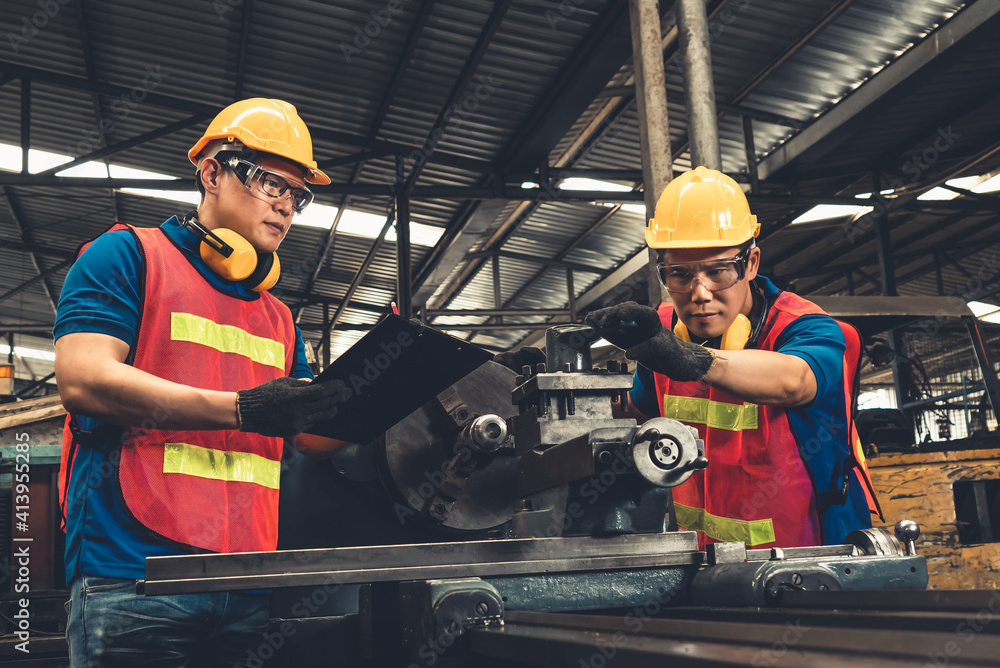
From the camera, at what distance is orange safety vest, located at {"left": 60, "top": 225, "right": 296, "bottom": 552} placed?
1426 mm

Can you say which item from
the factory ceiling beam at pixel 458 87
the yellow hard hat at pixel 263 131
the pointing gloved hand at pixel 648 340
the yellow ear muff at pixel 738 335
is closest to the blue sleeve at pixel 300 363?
the yellow hard hat at pixel 263 131

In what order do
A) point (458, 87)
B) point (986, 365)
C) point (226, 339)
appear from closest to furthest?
point (226, 339) < point (986, 365) < point (458, 87)

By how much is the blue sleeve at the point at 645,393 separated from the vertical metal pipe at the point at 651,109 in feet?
4.73

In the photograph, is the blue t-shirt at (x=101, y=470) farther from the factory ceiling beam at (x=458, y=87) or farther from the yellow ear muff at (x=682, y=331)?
the factory ceiling beam at (x=458, y=87)

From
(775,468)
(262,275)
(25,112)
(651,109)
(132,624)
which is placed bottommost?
(132,624)

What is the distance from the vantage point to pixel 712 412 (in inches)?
78.8

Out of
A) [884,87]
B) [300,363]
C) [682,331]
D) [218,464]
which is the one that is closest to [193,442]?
[218,464]

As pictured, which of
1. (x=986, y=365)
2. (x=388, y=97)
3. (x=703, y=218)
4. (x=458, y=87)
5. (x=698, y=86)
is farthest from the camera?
(x=388, y=97)

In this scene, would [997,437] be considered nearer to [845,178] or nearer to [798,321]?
[798,321]

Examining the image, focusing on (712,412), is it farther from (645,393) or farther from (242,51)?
(242,51)

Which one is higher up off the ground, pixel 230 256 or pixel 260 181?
pixel 260 181

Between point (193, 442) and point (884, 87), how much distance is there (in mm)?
5820

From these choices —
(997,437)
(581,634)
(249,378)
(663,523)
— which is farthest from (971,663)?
(997,437)

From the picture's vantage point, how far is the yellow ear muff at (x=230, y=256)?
1613mm
